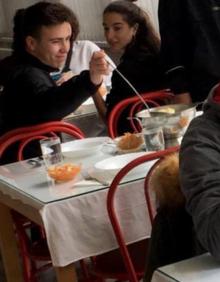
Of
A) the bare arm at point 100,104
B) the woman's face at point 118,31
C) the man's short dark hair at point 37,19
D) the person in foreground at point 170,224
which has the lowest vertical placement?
the bare arm at point 100,104

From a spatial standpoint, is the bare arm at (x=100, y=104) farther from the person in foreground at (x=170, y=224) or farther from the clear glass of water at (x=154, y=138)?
the person in foreground at (x=170, y=224)

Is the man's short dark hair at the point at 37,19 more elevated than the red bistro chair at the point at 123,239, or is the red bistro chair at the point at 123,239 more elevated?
the man's short dark hair at the point at 37,19

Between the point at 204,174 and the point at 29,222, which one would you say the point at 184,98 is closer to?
the point at 29,222

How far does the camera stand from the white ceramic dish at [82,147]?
2.27m

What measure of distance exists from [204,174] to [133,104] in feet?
6.04

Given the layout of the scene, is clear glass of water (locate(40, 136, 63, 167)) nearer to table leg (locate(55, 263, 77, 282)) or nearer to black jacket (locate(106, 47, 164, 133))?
table leg (locate(55, 263, 77, 282))

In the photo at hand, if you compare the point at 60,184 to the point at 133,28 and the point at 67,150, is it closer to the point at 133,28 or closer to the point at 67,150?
the point at 67,150

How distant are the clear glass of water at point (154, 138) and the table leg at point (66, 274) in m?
0.54

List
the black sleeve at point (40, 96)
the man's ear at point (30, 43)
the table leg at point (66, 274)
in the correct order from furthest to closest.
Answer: the man's ear at point (30, 43) < the black sleeve at point (40, 96) < the table leg at point (66, 274)

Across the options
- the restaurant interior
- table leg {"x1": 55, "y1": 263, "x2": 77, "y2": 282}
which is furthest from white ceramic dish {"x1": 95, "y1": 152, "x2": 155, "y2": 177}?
table leg {"x1": 55, "y1": 263, "x2": 77, "y2": 282}

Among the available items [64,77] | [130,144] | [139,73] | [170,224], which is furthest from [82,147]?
[64,77]

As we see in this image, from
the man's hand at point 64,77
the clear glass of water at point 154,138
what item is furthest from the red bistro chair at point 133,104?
the man's hand at point 64,77

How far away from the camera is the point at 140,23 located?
3342 millimetres

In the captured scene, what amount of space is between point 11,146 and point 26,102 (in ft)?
0.67
